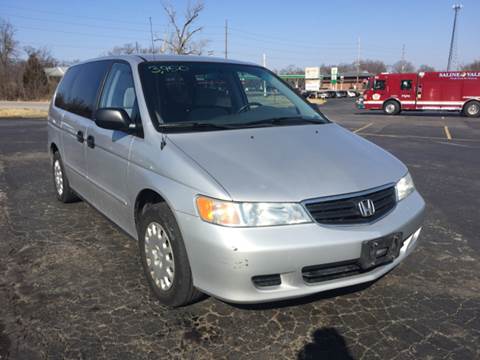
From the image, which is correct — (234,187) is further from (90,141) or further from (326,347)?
(90,141)

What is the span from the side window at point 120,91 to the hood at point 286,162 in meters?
0.68

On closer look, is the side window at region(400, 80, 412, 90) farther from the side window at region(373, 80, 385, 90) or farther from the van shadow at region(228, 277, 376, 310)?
the van shadow at region(228, 277, 376, 310)

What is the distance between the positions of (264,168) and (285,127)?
88 centimetres

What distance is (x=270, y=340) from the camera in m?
2.67

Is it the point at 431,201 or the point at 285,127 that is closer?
the point at 285,127

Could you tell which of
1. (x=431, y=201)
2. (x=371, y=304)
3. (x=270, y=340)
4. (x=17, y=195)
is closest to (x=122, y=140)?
(x=270, y=340)

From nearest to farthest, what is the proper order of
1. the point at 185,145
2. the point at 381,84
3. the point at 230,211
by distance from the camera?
the point at 230,211
the point at 185,145
the point at 381,84

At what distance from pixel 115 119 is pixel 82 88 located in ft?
5.66

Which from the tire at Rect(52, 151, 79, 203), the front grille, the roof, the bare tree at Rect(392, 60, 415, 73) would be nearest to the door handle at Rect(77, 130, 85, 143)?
the roof

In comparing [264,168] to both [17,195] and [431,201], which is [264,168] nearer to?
[431,201]

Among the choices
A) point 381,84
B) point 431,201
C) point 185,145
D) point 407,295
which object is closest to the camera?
point 185,145

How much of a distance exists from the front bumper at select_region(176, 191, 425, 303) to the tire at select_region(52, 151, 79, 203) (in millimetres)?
3122

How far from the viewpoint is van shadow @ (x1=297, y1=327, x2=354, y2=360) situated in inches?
99.3

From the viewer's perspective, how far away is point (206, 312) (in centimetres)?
300
